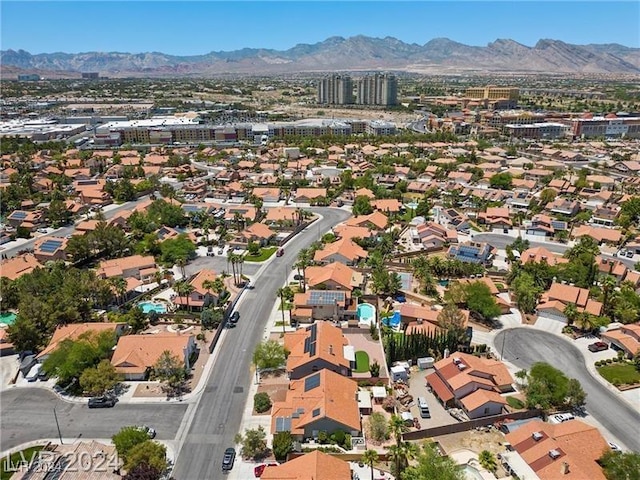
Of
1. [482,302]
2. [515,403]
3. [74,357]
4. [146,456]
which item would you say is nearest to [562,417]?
[515,403]

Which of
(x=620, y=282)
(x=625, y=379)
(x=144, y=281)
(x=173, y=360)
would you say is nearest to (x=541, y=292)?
(x=620, y=282)

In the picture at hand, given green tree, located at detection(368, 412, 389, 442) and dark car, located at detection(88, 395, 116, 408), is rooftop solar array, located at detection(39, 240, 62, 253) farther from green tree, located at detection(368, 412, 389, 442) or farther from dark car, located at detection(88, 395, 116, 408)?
green tree, located at detection(368, 412, 389, 442)

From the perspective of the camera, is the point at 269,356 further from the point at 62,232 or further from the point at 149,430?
the point at 62,232

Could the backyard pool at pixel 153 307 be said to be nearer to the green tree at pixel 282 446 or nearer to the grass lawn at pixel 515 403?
the green tree at pixel 282 446

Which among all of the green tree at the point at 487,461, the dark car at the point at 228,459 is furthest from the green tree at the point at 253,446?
the green tree at the point at 487,461

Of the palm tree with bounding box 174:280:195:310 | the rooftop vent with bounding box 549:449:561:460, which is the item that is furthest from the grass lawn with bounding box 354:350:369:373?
the palm tree with bounding box 174:280:195:310
